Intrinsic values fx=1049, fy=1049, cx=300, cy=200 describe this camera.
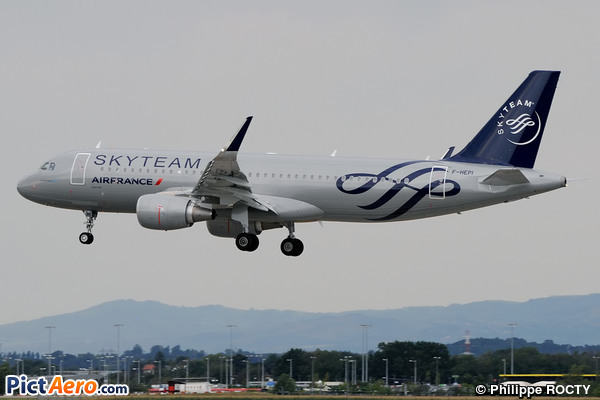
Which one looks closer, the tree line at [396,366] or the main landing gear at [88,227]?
the main landing gear at [88,227]

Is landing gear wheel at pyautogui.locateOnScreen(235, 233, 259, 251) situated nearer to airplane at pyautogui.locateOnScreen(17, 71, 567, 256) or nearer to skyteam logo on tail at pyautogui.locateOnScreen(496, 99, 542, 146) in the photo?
airplane at pyautogui.locateOnScreen(17, 71, 567, 256)

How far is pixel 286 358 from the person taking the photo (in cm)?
9981

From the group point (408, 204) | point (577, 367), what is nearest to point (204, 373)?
point (577, 367)

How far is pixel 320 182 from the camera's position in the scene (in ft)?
186

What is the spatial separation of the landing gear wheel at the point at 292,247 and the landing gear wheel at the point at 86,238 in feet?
38.0

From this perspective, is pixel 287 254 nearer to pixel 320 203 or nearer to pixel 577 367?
pixel 320 203

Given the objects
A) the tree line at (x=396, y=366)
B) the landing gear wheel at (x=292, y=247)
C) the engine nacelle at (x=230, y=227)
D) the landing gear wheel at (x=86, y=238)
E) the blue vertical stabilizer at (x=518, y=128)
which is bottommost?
the tree line at (x=396, y=366)

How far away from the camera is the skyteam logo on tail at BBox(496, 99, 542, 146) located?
56.6 m

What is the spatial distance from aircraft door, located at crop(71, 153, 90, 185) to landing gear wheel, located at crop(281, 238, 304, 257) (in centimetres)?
1193

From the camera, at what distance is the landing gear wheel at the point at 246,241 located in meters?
57.6

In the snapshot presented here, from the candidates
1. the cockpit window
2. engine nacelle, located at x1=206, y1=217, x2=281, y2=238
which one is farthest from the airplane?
the cockpit window

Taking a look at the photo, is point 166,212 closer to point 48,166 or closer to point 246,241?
point 246,241

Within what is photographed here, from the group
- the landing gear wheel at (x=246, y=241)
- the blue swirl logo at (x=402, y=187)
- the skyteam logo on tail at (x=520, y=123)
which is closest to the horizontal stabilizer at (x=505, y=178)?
the blue swirl logo at (x=402, y=187)

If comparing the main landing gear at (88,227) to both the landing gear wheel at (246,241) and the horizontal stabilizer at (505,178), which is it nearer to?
the landing gear wheel at (246,241)
